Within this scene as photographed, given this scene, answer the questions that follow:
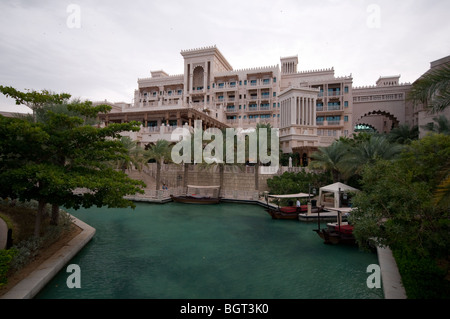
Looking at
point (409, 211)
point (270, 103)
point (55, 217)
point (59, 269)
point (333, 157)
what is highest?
point (270, 103)

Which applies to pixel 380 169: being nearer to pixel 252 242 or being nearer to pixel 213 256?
pixel 252 242

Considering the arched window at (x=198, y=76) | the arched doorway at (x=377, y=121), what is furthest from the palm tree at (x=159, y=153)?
the arched doorway at (x=377, y=121)

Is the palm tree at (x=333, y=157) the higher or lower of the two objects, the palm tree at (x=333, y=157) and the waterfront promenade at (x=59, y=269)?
the higher

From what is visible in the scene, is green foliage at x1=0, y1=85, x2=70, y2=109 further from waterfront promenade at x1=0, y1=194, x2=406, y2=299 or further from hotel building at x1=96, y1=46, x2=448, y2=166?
hotel building at x1=96, y1=46, x2=448, y2=166

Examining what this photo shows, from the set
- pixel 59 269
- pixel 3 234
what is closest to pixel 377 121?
pixel 59 269

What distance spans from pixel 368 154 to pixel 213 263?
14893mm

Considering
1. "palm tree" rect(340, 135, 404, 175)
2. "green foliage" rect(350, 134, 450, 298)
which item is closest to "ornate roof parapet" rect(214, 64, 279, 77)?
"palm tree" rect(340, 135, 404, 175)

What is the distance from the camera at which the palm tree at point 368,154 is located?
17953 mm

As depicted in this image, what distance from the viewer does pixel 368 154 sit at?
18453mm

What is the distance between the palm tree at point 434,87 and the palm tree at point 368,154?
10.4 m

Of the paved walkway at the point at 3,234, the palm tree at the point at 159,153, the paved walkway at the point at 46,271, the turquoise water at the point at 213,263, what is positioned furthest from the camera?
the palm tree at the point at 159,153

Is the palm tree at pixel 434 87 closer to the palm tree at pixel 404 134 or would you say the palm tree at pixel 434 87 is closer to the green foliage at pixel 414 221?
the green foliage at pixel 414 221

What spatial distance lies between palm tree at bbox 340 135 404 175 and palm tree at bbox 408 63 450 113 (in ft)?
34.0

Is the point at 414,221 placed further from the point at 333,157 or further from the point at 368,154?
the point at 333,157
